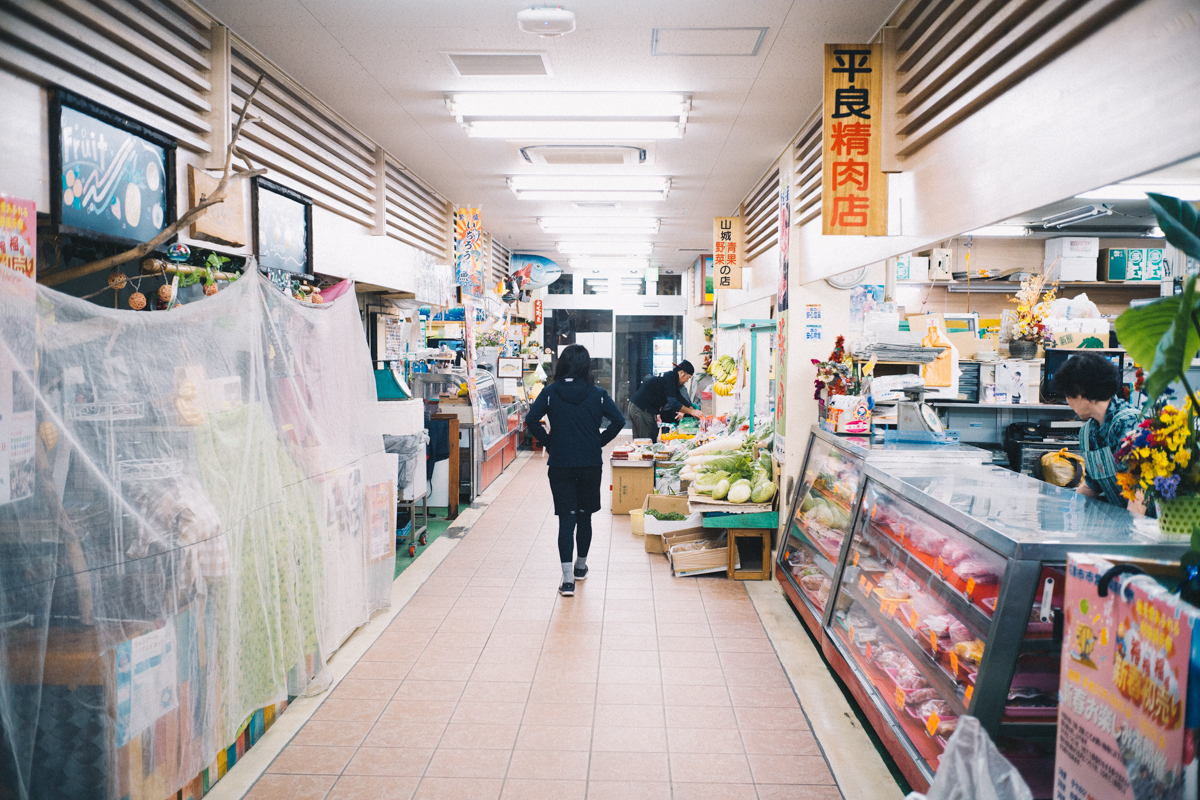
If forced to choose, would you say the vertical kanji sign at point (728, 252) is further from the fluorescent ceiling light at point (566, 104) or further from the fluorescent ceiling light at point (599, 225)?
the fluorescent ceiling light at point (566, 104)

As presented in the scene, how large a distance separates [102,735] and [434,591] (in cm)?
320

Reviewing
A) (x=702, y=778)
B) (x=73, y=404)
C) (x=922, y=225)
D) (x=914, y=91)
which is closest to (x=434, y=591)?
(x=702, y=778)

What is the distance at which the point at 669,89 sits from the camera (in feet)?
16.4

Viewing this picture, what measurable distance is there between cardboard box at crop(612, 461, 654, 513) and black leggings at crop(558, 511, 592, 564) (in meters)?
2.34

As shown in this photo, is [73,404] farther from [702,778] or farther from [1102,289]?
[1102,289]

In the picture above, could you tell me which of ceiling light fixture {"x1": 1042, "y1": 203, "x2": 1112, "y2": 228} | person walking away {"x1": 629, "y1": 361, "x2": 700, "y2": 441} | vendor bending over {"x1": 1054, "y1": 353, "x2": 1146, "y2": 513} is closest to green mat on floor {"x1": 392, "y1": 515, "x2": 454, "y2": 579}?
person walking away {"x1": 629, "y1": 361, "x2": 700, "y2": 441}

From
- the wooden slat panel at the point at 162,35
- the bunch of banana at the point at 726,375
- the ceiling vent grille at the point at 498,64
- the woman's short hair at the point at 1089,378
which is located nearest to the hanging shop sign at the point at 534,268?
the bunch of banana at the point at 726,375

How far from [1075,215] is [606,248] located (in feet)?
24.7

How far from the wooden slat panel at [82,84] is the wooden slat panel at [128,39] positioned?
19 cm

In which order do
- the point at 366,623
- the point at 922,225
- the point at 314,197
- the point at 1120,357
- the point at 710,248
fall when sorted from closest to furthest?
the point at 922,225 < the point at 366,623 < the point at 314,197 < the point at 1120,357 < the point at 710,248

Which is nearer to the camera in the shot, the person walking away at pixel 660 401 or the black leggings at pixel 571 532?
the black leggings at pixel 571 532

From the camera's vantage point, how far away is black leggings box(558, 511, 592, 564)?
18.1 ft

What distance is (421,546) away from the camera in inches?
268

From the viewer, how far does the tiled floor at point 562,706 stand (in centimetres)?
311
